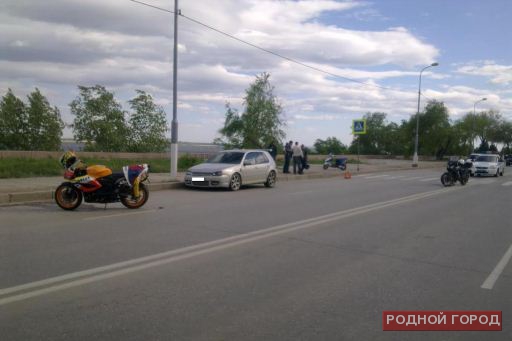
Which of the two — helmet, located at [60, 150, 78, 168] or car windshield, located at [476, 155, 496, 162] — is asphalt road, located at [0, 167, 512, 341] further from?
car windshield, located at [476, 155, 496, 162]

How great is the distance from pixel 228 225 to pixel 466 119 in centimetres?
8038

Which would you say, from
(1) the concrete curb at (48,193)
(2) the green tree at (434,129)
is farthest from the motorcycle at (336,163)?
(2) the green tree at (434,129)

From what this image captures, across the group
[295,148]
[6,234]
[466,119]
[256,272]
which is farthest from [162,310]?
[466,119]

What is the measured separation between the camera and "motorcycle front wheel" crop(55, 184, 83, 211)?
1070 cm

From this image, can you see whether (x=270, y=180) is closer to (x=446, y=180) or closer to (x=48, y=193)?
(x=446, y=180)

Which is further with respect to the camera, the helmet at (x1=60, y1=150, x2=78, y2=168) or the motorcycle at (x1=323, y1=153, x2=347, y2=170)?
the motorcycle at (x1=323, y1=153, x2=347, y2=170)

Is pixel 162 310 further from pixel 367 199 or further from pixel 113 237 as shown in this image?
pixel 367 199

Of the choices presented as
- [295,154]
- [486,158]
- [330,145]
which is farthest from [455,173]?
[330,145]

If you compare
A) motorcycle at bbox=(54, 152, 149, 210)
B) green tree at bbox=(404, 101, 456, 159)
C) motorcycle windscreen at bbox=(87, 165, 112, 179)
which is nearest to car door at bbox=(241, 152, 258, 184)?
motorcycle at bbox=(54, 152, 149, 210)

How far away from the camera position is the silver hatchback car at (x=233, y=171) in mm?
16188

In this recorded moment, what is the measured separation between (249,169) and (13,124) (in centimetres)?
3524

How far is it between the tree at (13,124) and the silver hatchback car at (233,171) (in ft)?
111

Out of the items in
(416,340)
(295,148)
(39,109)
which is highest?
(39,109)

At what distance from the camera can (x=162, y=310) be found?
14.6ft
